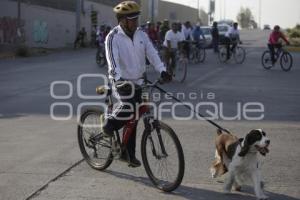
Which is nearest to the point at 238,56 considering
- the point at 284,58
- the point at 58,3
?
the point at 284,58

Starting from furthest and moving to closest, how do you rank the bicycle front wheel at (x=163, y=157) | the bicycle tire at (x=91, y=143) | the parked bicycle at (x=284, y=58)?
the parked bicycle at (x=284, y=58), the bicycle tire at (x=91, y=143), the bicycle front wheel at (x=163, y=157)

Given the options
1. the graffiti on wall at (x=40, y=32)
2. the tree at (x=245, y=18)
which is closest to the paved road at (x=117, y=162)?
the graffiti on wall at (x=40, y=32)

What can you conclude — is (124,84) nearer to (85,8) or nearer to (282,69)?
(282,69)

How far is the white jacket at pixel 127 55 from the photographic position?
21.9 feet

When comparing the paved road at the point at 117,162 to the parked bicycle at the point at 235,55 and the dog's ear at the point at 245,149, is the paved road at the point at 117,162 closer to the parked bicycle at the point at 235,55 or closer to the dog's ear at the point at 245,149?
the dog's ear at the point at 245,149

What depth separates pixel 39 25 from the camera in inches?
1737

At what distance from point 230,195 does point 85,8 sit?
49.7 meters

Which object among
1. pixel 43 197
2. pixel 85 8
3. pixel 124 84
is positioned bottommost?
pixel 43 197

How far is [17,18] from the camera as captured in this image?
40938 millimetres

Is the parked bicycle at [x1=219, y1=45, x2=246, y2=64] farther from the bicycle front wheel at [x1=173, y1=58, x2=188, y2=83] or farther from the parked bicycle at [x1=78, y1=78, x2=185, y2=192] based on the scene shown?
the parked bicycle at [x1=78, y1=78, x2=185, y2=192]

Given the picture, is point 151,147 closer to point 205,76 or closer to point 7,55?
point 205,76

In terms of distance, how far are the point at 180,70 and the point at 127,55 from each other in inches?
501

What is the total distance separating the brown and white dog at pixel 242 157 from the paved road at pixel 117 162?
212 mm

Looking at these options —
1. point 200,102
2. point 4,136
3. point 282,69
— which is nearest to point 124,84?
point 4,136
